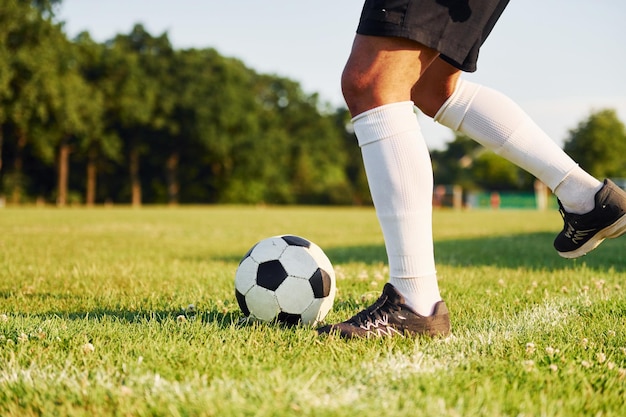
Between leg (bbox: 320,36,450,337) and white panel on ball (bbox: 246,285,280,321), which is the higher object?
leg (bbox: 320,36,450,337)

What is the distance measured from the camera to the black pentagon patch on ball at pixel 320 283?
309cm

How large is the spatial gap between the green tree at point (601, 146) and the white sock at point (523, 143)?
72706 mm

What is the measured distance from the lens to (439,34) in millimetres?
2350

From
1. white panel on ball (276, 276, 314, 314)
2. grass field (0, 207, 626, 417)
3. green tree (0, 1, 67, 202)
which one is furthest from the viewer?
green tree (0, 1, 67, 202)

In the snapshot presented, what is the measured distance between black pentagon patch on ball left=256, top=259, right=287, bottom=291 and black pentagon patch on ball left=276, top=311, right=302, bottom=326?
0.43 ft

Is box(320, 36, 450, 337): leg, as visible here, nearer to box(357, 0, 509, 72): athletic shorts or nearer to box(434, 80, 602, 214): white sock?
box(357, 0, 509, 72): athletic shorts

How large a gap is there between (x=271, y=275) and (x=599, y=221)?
5.05 ft

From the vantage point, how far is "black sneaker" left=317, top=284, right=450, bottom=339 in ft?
8.45

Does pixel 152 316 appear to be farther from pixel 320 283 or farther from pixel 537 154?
pixel 537 154

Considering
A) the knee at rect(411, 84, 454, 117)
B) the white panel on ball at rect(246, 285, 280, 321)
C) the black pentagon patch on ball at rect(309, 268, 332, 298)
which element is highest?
the knee at rect(411, 84, 454, 117)

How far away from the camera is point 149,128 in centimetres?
5297

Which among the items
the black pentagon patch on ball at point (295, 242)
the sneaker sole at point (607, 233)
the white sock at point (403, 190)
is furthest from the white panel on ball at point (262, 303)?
the sneaker sole at point (607, 233)

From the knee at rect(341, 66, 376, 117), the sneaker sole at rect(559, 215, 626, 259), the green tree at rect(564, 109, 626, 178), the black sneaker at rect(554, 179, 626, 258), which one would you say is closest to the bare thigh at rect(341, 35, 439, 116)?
the knee at rect(341, 66, 376, 117)

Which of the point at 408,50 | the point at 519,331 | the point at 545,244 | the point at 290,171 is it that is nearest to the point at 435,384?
the point at 519,331
